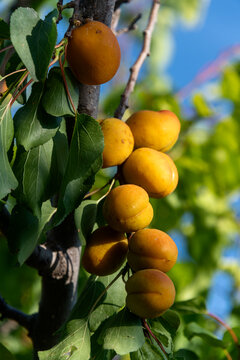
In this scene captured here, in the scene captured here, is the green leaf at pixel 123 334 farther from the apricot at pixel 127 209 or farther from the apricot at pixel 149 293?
the apricot at pixel 127 209

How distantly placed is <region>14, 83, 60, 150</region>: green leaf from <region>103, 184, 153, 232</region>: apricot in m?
0.13

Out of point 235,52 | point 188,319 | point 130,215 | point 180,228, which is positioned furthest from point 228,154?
point 130,215

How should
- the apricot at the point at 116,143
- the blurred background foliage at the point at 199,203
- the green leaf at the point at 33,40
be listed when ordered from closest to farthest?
1. the green leaf at the point at 33,40
2. the apricot at the point at 116,143
3. the blurred background foliage at the point at 199,203

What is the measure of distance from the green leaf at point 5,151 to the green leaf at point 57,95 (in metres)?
0.05

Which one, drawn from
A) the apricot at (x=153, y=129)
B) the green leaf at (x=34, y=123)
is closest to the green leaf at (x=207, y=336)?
Result: the apricot at (x=153, y=129)

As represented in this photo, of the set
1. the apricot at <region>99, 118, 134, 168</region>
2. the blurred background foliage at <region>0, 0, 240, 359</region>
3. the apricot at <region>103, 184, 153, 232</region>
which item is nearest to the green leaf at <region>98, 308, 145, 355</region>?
the apricot at <region>103, 184, 153, 232</region>

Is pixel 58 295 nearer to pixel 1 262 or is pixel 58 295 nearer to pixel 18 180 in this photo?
pixel 18 180

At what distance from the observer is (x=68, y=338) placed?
71cm

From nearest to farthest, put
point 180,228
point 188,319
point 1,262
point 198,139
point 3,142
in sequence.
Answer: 1. point 3,142
2. point 188,319
3. point 1,262
4. point 198,139
5. point 180,228

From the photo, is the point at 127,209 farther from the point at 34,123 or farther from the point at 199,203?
the point at 199,203

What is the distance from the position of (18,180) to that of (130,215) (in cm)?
16

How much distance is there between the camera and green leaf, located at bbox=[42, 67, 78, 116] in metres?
0.67

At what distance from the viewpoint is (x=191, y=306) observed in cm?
106

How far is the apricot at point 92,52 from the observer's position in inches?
26.5
